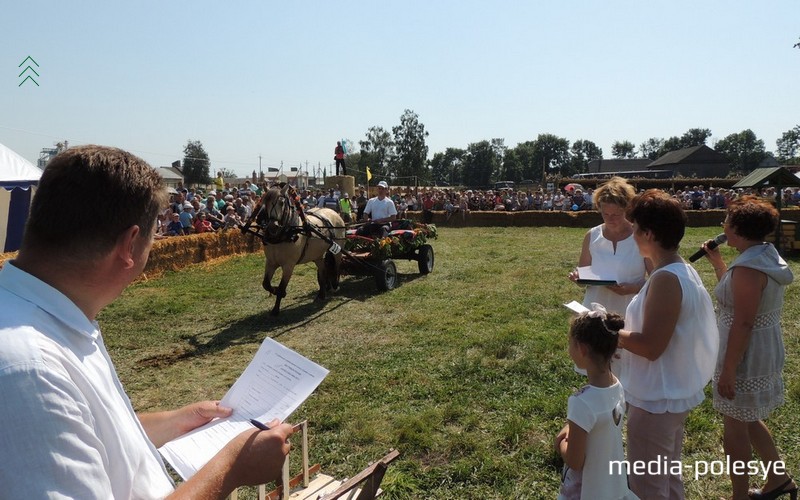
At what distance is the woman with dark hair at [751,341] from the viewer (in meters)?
3.15

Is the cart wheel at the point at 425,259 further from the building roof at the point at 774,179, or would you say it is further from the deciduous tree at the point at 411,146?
the deciduous tree at the point at 411,146

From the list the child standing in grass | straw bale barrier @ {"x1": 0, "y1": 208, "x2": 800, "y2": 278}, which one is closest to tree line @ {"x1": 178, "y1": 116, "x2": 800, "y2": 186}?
straw bale barrier @ {"x1": 0, "y1": 208, "x2": 800, "y2": 278}

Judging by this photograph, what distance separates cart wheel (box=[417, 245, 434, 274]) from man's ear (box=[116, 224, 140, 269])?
34.1ft

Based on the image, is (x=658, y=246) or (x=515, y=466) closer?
(x=658, y=246)

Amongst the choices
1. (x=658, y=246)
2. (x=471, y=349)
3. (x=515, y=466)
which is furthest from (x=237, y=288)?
(x=658, y=246)

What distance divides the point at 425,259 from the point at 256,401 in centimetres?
1006

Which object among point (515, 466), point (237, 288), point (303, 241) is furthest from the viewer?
point (237, 288)

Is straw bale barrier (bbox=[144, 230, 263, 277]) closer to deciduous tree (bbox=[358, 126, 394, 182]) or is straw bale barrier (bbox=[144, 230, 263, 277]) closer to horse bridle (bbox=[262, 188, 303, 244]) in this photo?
horse bridle (bbox=[262, 188, 303, 244])

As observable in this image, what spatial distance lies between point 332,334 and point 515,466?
13.6ft

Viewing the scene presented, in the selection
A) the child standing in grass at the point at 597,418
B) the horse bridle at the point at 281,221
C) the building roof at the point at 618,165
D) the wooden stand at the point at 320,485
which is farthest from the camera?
the building roof at the point at 618,165

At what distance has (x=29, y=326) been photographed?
1106 millimetres

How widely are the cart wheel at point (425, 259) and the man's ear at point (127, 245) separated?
34.1 feet

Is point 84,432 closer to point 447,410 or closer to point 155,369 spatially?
point 447,410

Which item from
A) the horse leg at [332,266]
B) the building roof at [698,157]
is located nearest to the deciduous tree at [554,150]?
the building roof at [698,157]
